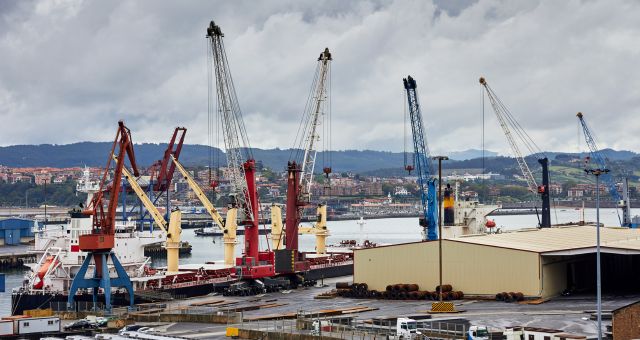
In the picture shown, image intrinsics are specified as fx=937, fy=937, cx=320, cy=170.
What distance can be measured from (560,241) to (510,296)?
1191 centimetres

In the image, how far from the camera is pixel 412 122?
12719 cm

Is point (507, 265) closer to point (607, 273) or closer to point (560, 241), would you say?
point (560, 241)

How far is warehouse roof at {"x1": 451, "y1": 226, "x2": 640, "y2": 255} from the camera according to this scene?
64125mm

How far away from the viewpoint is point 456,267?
67.7 m

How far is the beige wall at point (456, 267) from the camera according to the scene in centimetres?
6431

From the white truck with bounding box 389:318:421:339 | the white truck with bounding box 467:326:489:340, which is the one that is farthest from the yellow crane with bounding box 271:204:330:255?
the white truck with bounding box 467:326:489:340

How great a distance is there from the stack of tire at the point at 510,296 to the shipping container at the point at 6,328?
31.6 metres

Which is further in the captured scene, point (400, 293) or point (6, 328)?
point (400, 293)

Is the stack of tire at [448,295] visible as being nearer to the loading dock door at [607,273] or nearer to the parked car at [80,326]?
the loading dock door at [607,273]

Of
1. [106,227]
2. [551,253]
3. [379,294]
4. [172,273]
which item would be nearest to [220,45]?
[172,273]

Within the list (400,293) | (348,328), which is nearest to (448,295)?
(400,293)

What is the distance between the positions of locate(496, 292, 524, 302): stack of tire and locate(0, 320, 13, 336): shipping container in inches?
1246

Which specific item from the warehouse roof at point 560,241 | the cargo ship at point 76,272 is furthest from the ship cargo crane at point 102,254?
the warehouse roof at point 560,241

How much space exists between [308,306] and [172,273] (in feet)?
88.2
